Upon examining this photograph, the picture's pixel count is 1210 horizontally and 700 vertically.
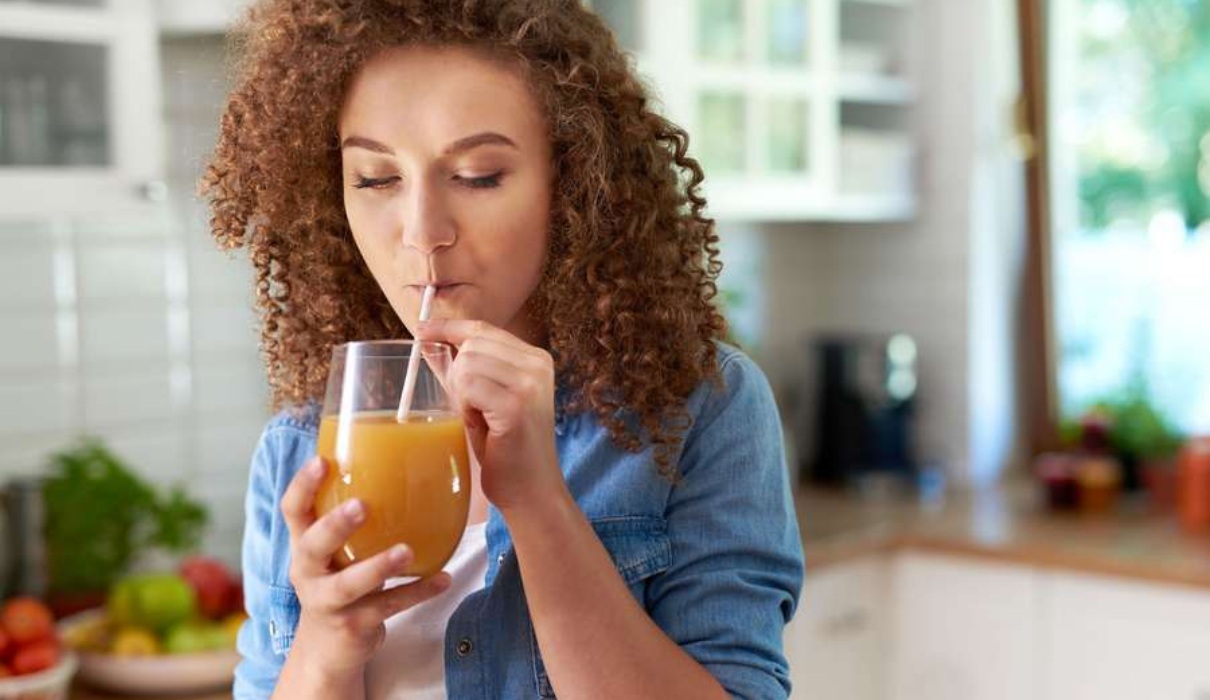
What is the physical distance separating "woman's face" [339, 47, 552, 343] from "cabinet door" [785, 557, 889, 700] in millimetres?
1928

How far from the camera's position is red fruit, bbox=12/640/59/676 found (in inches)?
74.6

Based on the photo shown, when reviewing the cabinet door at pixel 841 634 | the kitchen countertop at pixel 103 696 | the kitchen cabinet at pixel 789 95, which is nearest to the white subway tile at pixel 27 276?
the kitchen countertop at pixel 103 696

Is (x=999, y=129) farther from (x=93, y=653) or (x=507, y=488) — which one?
(x=507, y=488)

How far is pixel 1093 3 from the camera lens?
355cm

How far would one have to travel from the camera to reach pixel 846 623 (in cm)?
299

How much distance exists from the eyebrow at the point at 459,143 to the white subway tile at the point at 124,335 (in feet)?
5.28

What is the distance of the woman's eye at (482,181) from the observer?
98cm

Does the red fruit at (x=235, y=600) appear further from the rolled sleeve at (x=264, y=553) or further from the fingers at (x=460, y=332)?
the fingers at (x=460, y=332)

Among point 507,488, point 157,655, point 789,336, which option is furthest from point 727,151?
point 507,488

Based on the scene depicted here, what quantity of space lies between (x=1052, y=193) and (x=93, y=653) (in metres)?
2.50

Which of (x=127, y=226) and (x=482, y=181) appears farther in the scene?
(x=127, y=226)

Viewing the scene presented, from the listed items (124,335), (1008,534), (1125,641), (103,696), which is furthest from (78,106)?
(1125,641)

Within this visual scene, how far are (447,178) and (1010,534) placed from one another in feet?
7.49

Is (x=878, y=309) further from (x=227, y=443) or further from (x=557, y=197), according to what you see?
(x=557, y=197)
